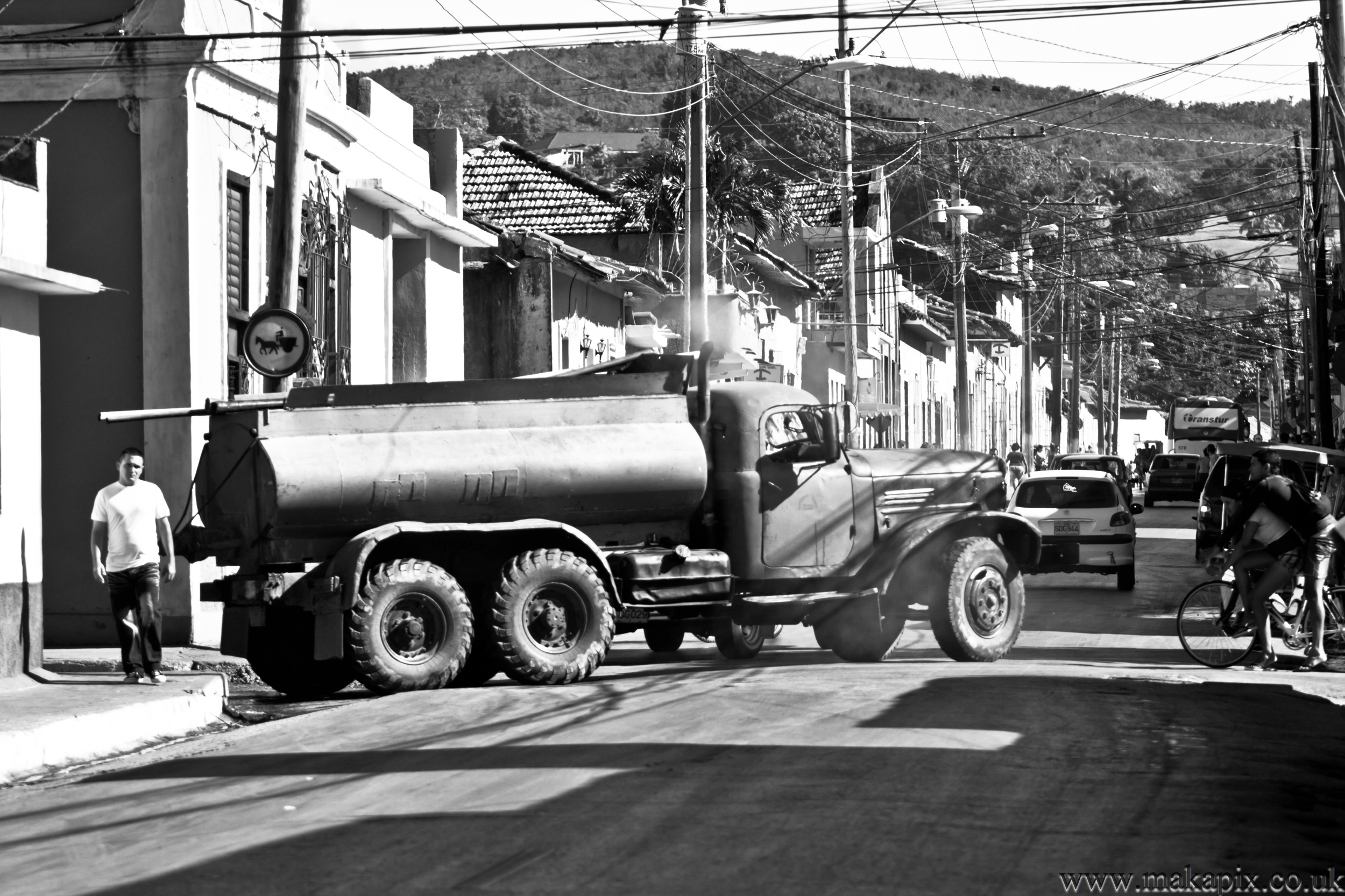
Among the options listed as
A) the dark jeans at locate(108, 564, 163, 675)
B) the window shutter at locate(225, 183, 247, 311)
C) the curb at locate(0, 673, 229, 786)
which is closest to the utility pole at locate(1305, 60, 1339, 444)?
the window shutter at locate(225, 183, 247, 311)

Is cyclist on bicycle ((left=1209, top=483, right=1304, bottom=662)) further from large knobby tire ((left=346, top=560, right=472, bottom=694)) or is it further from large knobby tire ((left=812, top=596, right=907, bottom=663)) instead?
large knobby tire ((left=346, top=560, right=472, bottom=694))

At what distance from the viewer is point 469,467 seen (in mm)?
13953

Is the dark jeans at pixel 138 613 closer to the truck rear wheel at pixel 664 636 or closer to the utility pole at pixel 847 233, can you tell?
the truck rear wheel at pixel 664 636

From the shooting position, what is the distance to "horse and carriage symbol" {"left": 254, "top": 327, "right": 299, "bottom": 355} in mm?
15156

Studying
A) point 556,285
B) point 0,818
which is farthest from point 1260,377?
point 0,818

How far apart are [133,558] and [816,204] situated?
41.5 metres

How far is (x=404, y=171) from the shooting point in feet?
82.4

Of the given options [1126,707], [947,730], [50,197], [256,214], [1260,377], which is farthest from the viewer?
[1260,377]

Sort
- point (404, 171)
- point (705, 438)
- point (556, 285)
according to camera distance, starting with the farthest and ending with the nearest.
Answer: point (556, 285) < point (404, 171) < point (705, 438)

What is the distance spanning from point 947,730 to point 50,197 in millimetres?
11180

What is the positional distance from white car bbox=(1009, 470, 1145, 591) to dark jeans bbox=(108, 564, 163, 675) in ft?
46.1

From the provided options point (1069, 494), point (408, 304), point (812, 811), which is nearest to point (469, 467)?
point (812, 811)

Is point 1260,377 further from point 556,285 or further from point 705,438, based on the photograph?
point 705,438

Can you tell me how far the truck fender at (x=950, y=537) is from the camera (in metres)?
15.7
